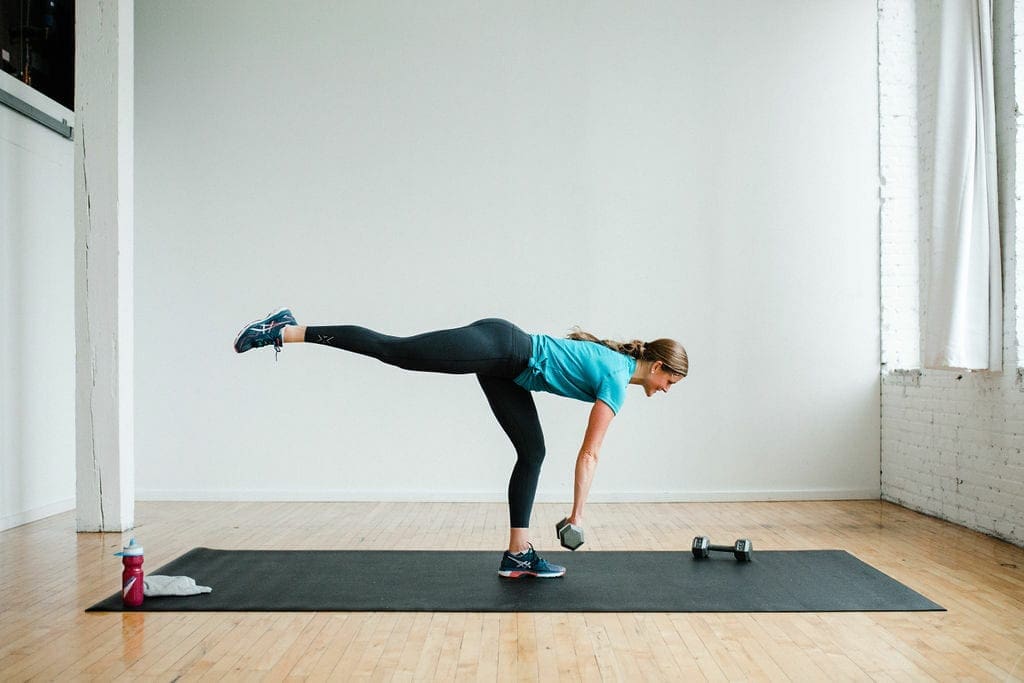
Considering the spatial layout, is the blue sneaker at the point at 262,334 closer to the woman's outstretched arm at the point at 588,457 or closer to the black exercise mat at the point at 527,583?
the black exercise mat at the point at 527,583

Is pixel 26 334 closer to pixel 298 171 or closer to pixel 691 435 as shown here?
pixel 298 171

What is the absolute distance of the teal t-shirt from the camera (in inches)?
150

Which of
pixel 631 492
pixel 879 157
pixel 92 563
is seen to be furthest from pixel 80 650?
pixel 879 157

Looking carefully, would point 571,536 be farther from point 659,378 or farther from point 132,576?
point 132,576

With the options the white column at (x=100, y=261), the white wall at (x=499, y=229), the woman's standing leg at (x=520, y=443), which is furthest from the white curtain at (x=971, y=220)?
the white column at (x=100, y=261)

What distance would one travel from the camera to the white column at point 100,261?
498 cm

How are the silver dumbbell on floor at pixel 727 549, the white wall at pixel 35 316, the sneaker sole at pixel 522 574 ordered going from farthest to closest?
the white wall at pixel 35 316 → the silver dumbbell on floor at pixel 727 549 → the sneaker sole at pixel 522 574

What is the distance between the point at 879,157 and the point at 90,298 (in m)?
4.94

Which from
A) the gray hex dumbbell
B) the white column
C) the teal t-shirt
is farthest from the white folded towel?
the white column

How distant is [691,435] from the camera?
6.36m

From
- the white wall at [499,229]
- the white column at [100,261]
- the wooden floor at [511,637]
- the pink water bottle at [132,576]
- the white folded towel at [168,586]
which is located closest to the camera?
the wooden floor at [511,637]

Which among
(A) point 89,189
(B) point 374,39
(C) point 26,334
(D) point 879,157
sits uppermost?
(B) point 374,39

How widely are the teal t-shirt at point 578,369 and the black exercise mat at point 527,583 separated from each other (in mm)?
755

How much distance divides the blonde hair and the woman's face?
0.02 meters
